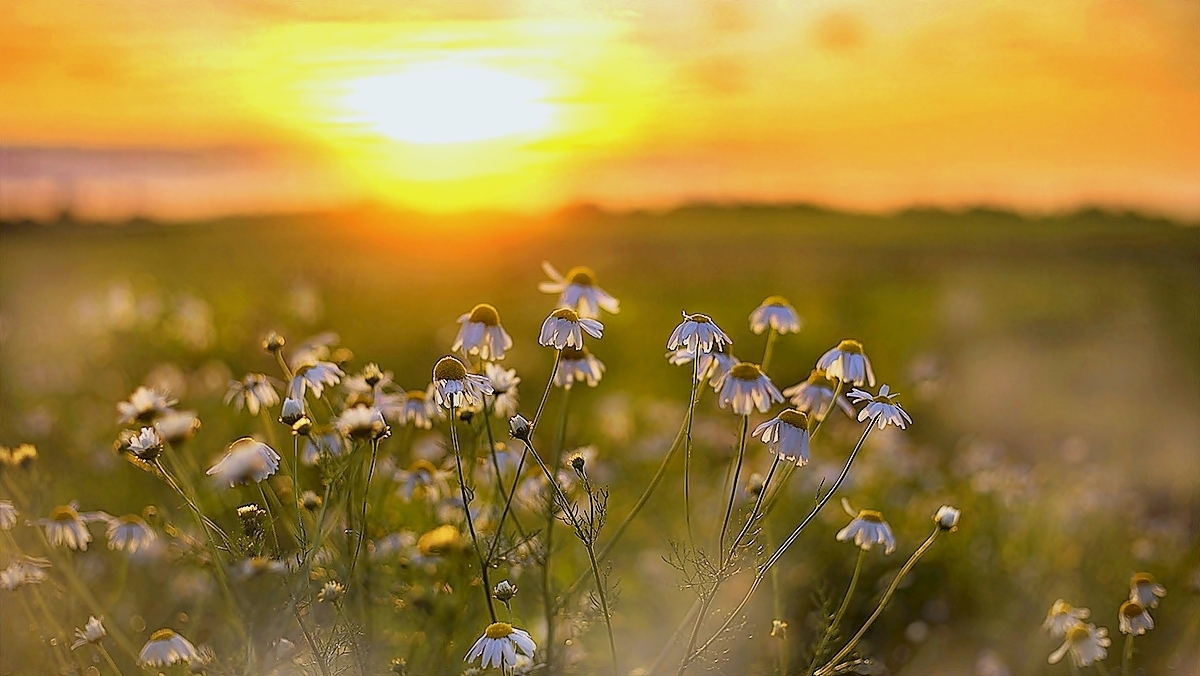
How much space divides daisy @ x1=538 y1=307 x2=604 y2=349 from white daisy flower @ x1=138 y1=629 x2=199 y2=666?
1064 mm

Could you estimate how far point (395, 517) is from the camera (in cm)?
345

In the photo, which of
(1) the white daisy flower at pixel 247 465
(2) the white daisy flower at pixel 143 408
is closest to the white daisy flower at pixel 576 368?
(1) the white daisy flower at pixel 247 465

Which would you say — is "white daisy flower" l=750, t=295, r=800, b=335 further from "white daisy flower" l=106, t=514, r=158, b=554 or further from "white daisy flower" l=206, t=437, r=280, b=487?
"white daisy flower" l=106, t=514, r=158, b=554

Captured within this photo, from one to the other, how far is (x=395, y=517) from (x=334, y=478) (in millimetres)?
1362

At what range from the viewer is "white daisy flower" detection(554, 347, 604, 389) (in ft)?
Answer: 8.00

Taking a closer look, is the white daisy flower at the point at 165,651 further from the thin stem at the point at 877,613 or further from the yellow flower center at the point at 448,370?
the thin stem at the point at 877,613

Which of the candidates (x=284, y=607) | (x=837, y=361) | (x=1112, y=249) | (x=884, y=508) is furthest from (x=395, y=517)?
(x=1112, y=249)

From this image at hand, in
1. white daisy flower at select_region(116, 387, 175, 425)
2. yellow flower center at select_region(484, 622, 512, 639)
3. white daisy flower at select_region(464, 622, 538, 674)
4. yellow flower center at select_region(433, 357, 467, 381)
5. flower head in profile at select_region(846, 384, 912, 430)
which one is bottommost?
white daisy flower at select_region(464, 622, 538, 674)

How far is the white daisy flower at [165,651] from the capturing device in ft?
7.30

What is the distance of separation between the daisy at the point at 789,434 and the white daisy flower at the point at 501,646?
65cm

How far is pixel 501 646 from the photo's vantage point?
201 centimetres

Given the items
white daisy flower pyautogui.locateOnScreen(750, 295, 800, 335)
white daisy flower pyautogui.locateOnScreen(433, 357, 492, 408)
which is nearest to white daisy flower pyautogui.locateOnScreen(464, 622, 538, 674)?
white daisy flower pyautogui.locateOnScreen(433, 357, 492, 408)

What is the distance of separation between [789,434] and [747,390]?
132 mm

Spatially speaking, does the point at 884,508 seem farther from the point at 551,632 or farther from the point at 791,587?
the point at 551,632
